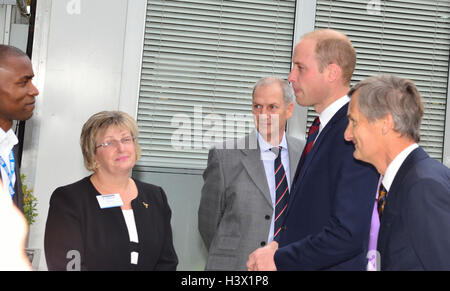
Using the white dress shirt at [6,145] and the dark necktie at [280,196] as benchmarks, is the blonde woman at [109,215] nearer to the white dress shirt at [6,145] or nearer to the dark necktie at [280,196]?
the white dress shirt at [6,145]

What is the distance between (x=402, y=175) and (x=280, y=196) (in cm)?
142

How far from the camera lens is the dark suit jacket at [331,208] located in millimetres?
2172

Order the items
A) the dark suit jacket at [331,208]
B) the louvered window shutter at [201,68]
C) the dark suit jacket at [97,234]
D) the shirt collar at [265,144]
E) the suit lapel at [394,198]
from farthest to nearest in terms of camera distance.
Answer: the louvered window shutter at [201,68] < the shirt collar at [265,144] < the dark suit jacket at [97,234] < the dark suit jacket at [331,208] < the suit lapel at [394,198]

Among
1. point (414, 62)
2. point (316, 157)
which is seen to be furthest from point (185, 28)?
point (316, 157)

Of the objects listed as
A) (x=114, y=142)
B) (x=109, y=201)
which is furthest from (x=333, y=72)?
(x=109, y=201)

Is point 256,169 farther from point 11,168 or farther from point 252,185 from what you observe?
point 11,168

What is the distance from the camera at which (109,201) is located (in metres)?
2.65

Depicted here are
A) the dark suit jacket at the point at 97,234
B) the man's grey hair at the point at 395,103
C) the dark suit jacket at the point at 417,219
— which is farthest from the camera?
the dark suit jacket at the point at 97,234

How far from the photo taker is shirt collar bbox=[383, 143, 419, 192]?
1.87 m

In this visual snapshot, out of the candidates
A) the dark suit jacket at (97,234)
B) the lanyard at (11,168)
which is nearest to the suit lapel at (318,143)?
the dark suit jacket at (97,234)

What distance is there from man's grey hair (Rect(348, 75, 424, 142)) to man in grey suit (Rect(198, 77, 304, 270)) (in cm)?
128
